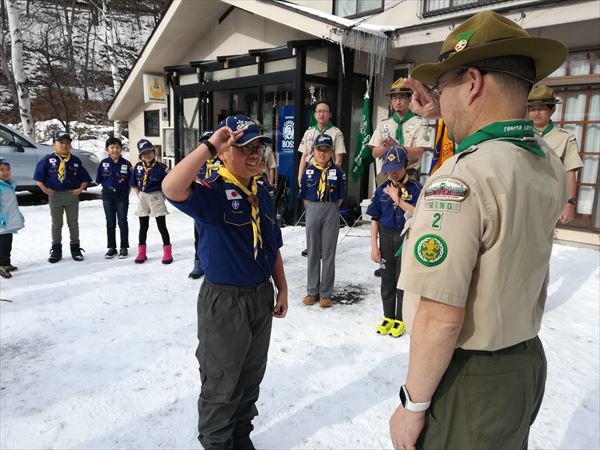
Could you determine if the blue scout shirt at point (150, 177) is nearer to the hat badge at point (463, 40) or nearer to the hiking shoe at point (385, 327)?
the hiking shoe at point (385, 327)

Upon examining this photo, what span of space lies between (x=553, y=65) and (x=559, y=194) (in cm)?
40

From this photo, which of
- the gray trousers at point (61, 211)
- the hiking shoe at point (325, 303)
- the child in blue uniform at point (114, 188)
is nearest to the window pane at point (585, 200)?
the hiking shoe at point (325, 303)

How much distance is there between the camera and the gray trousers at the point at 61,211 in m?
6.27

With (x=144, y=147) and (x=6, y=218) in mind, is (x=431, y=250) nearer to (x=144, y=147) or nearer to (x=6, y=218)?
(x=144, y=147)

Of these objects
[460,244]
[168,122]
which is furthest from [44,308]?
[168,122]

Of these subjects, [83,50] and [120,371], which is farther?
[83,50]

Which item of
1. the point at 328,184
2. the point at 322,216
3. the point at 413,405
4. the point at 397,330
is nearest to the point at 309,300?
the point at 322,216

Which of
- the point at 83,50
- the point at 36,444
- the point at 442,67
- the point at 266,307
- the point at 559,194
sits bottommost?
the point at 36,444

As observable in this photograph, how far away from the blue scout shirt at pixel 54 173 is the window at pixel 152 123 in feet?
32.4

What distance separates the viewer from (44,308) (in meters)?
4.58

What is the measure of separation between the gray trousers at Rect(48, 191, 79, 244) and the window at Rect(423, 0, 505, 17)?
23.1 feet

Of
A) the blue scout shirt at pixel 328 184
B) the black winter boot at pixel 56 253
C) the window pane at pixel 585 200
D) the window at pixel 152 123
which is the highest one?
the window at pixel 152 123

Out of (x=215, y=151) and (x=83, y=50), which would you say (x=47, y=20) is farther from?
(x=215, y=151)

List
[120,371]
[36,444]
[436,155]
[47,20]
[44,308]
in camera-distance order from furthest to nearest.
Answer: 1. [47,20]
2. [44,308]
3. [436,155]
4. [120,371]
5. [36,444]
